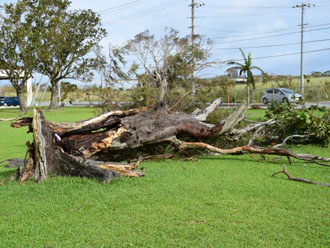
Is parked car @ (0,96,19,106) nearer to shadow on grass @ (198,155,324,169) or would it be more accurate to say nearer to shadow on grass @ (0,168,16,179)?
shadow on grass @ (0,168,16,179)

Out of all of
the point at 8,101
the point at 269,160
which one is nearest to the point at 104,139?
the point at 269,160

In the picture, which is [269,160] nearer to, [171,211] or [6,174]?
[171,211]

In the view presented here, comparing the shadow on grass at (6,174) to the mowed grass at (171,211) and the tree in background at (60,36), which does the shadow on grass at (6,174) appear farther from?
the tree in background at (60,36)

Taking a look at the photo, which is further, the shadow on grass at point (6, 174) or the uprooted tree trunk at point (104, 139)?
the shadow on grass at point (6, 174)

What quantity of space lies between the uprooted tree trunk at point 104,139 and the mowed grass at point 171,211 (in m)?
0.26

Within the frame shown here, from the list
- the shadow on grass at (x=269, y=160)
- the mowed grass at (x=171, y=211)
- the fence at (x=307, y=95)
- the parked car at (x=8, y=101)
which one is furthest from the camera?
the parked car at (x=8, y=101)

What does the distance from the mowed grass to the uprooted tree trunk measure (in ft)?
0.86

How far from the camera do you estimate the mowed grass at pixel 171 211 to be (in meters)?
3.87

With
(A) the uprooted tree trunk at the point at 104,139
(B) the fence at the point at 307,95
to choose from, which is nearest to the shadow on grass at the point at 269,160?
(A) the uprooted tree trunk at the point at 104,139

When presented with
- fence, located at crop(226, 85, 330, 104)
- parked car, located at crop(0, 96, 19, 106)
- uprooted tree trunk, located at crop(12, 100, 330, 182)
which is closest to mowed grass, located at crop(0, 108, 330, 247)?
uprooted tree trunk, located at crop(12, 100, 330, 182)

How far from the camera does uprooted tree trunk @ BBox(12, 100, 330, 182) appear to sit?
6109 millimetres

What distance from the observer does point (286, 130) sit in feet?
32.5

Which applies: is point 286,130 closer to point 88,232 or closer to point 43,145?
point 43,145

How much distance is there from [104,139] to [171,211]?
8.39 feet
